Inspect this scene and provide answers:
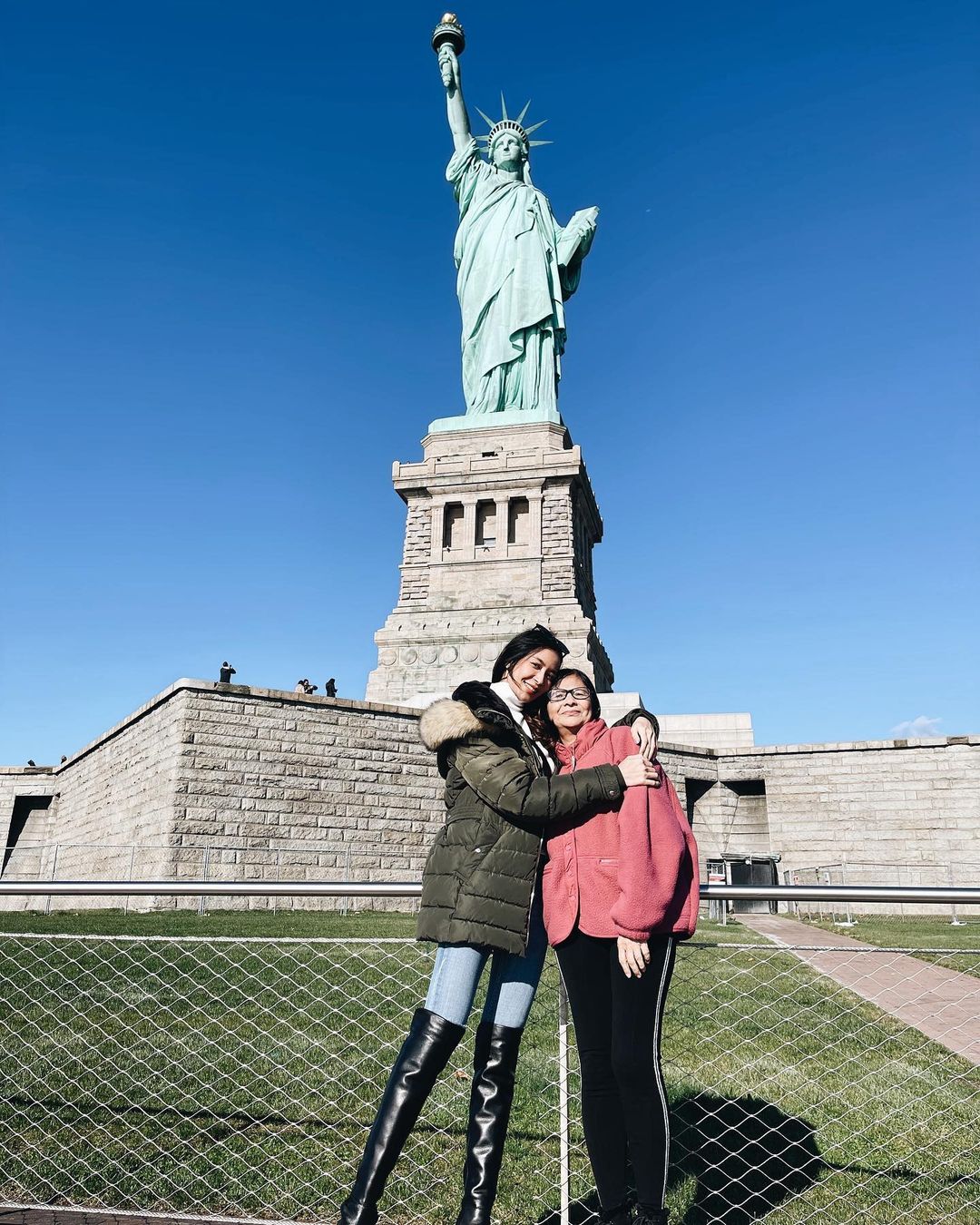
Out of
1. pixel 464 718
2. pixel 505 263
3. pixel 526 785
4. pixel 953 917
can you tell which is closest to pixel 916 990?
pixel 526 785

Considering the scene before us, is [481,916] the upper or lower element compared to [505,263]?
lower

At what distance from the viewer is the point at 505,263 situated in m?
28.5

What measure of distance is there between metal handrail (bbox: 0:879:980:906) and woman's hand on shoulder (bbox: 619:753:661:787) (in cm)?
53

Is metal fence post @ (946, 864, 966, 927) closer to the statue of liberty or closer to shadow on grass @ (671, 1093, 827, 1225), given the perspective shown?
shadow on grass @ (671, 1093, 827, 1225)

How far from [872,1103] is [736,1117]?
2.56 feet

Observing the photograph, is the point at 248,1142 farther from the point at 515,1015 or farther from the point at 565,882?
the point at 565,882

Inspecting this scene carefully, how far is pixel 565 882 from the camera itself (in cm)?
300

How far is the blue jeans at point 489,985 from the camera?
2855 mm

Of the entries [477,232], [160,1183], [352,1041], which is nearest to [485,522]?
[477,232]

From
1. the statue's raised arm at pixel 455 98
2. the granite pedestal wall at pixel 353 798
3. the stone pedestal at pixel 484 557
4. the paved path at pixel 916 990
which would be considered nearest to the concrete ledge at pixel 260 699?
the granite pedestal wall at pixel 353 798

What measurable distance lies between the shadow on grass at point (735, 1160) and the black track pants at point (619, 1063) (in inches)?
20.6

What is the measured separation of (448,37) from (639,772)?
33.6m

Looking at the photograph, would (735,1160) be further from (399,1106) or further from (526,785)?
(526,785)

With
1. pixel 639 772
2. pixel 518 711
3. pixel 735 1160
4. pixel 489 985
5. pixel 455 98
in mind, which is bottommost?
pixel 735 1160
